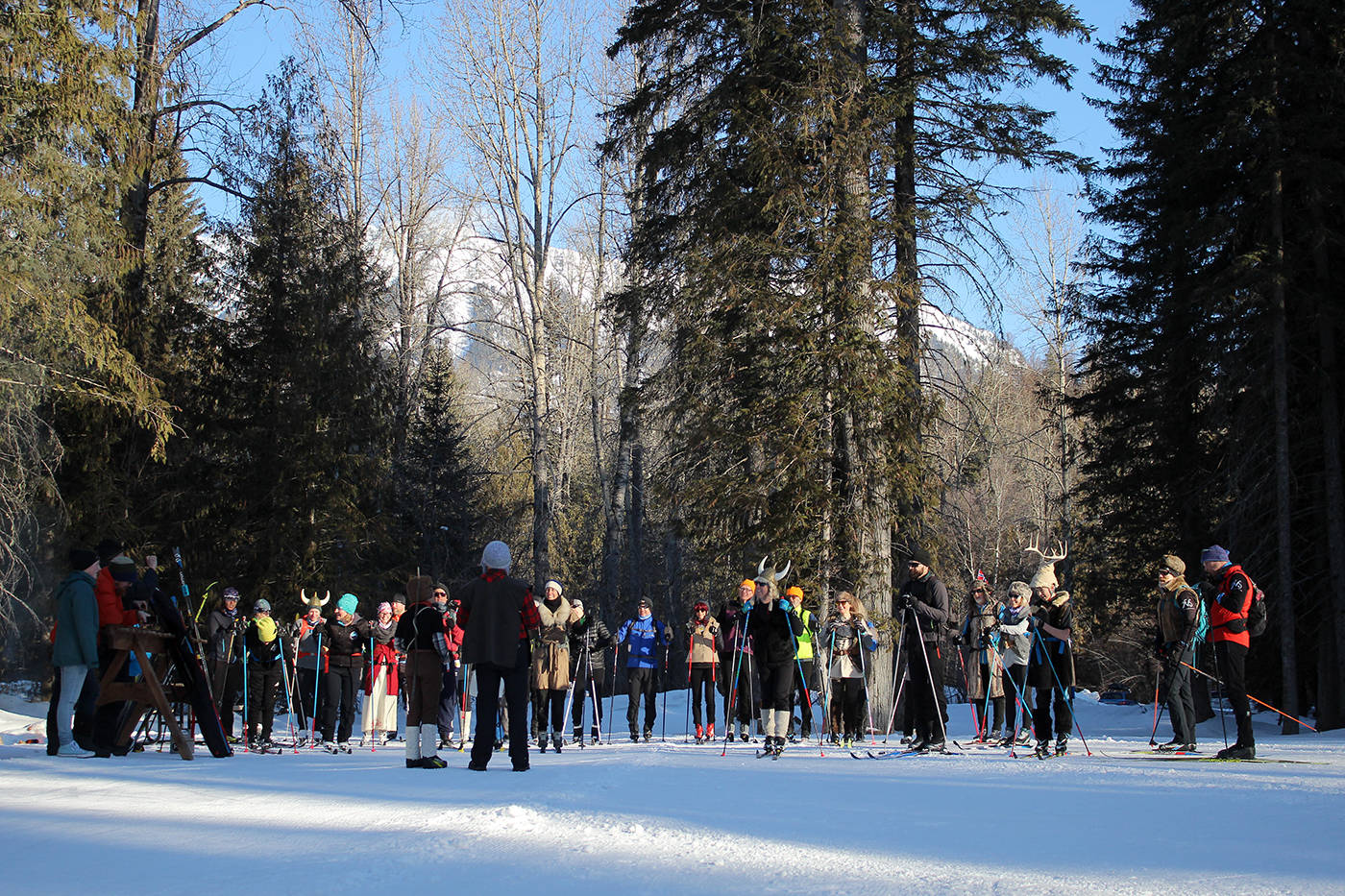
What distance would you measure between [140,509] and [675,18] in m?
15.7

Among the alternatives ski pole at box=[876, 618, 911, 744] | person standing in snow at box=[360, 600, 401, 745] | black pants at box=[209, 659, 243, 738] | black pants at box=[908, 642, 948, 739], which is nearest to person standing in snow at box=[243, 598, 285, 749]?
black pants at box=[209, 659, 243, 738]

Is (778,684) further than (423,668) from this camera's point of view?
Yes

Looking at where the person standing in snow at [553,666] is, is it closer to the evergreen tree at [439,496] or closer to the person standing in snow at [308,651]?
the person standing in snow at [308,651]

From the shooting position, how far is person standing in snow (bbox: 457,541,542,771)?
1050 centimetres

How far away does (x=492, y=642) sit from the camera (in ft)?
34.5

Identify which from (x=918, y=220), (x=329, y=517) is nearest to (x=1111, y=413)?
(x=918, y=220)

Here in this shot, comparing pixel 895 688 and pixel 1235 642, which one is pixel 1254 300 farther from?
pixel 1235 642

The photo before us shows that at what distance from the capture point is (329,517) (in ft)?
88.5

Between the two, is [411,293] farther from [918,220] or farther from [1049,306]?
[918,220]

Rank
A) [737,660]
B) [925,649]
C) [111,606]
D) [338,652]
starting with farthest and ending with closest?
1. [737,660]
2. [338,652]
3. [925,649]
4. [111,606]

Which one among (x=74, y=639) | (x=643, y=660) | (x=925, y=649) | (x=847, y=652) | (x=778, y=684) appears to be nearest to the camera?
(x=74, y=639)

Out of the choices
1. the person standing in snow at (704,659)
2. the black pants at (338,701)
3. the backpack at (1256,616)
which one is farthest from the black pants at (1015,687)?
the black pants at (338,701)

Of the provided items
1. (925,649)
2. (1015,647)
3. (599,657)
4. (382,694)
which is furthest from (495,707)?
(382,694)

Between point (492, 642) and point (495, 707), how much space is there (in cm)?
62
